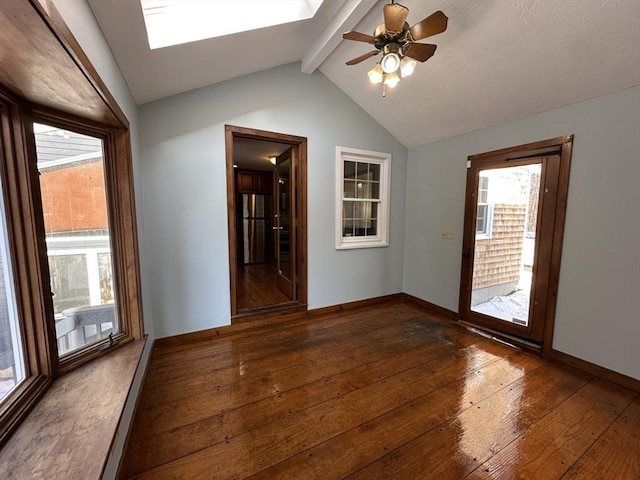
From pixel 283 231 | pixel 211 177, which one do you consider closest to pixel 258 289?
pixel 283 231

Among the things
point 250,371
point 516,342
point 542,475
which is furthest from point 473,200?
point 250,371

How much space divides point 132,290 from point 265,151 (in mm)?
3160

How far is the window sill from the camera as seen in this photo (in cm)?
94

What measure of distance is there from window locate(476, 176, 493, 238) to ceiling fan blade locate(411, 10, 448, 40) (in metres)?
1.76

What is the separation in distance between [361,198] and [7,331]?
3268mm

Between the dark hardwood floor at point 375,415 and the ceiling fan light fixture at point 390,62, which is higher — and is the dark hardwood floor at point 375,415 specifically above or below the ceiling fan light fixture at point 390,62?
below

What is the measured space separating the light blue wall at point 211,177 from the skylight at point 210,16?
0.79m

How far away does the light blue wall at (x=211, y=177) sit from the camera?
7.74ft

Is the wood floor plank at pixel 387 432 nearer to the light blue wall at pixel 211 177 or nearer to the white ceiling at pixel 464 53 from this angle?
the light blue wall at pixel 211 177

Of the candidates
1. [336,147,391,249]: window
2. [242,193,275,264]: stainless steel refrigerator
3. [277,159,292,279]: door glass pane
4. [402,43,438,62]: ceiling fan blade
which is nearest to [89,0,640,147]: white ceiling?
[402,43,438,62]: ceiling fan blade

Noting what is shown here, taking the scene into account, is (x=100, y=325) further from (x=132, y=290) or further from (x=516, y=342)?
(x=516, y=342)

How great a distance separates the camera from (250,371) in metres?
2.12

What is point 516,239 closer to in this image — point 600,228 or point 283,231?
point 600,228

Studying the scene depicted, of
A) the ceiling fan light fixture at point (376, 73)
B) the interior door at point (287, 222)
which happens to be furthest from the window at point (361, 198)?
the ceiling fan light fixture at point (376, 73)
